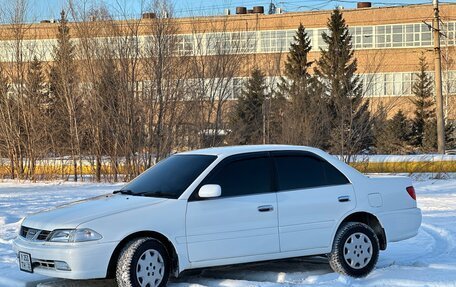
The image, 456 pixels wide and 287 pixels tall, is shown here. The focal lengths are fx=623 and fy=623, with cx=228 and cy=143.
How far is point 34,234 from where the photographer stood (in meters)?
6.49

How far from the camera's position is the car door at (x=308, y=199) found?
23.0 ft

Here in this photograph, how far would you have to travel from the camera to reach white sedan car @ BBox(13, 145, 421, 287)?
6.18 m

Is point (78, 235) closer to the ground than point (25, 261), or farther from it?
farther from it

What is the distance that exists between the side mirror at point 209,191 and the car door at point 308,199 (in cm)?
81

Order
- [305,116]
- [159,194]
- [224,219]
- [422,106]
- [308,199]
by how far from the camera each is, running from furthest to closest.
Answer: [422,106] → [305,116] → [308,199] → [159,194] → [224,219]

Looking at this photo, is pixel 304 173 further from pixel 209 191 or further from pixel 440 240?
pixel 440 240

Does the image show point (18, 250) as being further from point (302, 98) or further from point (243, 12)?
point (243, 12)

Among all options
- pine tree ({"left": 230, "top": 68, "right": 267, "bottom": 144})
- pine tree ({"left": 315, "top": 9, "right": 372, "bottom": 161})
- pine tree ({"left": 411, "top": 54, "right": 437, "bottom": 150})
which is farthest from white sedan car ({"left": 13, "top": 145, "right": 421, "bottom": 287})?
pine tree ({"left": 411, "top": 54, "right": 437, "bottom": 150})

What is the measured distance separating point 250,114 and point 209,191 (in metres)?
29.8

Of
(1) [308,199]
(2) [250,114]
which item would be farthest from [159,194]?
(2) [250,114]

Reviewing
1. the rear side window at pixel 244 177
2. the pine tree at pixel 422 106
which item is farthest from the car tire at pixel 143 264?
the pine tree at pixel 422 106

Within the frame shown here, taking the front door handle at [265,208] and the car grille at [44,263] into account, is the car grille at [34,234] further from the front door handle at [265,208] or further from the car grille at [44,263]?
the front door handle at [265,208]

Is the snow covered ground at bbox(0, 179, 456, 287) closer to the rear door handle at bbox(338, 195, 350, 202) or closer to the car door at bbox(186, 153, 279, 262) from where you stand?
the car door at bbox(186, 153, 279, 262)

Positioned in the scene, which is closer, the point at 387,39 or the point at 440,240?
the point at 440,240
